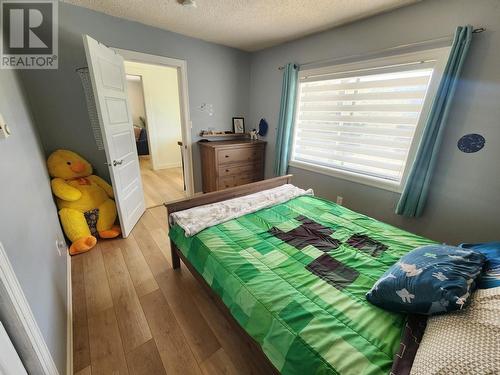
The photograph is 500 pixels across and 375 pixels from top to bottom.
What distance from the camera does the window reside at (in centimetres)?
195

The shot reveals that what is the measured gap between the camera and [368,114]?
2.29 m

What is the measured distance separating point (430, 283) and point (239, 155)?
2.72 meters

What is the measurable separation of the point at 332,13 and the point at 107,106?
2.40 metres

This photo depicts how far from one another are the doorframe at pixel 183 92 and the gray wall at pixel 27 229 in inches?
45.0

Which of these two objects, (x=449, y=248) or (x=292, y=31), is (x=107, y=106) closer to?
(x=292, y=31)

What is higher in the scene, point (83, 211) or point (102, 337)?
point (83, 211)

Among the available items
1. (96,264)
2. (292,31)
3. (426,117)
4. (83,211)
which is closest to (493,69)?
(426,117)

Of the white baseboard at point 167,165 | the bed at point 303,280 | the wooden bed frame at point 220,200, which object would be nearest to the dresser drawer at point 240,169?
the wooden bed frame at point 220,200

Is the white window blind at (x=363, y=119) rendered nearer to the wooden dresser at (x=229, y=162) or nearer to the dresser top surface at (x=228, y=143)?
the dresser top surface at (x=228, y=143)

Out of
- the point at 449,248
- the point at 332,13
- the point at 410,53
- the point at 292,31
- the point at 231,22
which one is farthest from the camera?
the point at 292,31

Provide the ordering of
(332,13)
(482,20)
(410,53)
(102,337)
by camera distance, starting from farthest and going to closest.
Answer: (332,13) < (410,53) < (482,20) < (102,337)

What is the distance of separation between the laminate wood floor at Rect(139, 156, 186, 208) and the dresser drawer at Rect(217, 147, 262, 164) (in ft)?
3.45

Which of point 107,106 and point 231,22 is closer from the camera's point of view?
point 107,106

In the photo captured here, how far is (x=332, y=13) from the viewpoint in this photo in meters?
2.05
